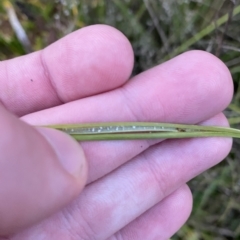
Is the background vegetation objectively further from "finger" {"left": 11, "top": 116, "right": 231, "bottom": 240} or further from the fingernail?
the fingernail

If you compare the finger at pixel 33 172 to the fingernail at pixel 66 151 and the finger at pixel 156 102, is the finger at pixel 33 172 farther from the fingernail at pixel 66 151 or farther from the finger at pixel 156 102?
the finger at pixel 156 102

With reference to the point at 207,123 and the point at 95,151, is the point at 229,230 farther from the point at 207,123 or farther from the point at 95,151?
the point at 95,151

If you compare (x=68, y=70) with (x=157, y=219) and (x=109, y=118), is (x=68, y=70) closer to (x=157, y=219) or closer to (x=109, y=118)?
(x=109, y=118)

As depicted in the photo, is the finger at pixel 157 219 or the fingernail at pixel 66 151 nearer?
the fingernail at pixel 66 151

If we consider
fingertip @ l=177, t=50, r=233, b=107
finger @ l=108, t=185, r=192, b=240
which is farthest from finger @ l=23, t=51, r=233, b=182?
A: finger @ l=108, t=185, r=192, b=240

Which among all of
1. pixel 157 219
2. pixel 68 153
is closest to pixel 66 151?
pixel 68 153

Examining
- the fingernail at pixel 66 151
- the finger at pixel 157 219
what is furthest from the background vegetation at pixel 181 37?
the fingernail at pixel 66 151

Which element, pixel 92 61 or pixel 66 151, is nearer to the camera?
pixel 66 151
